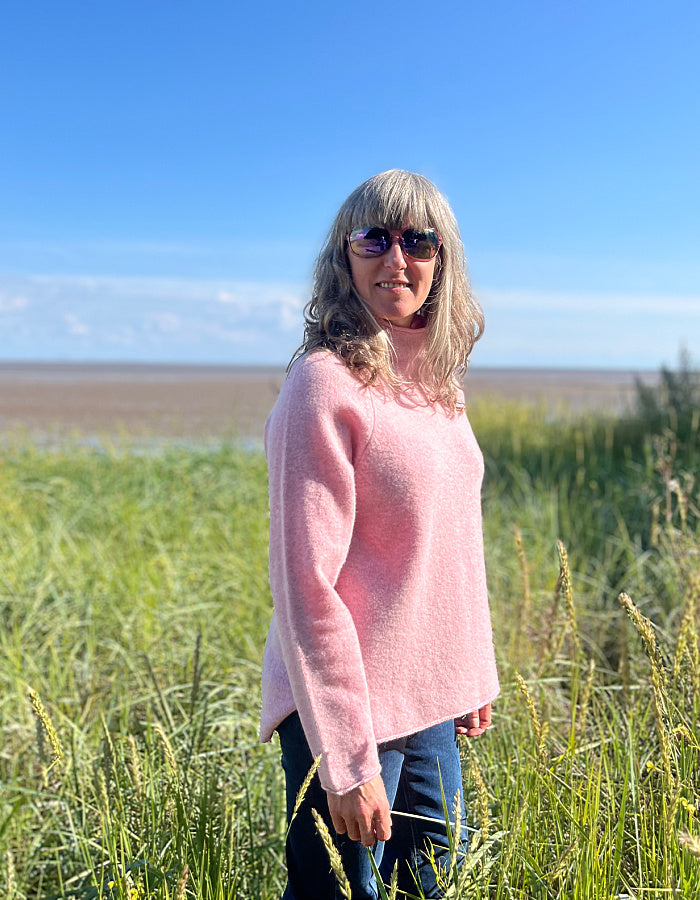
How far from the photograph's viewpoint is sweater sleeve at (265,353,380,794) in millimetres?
1354

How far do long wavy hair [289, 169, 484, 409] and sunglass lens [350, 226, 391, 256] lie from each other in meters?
0.02

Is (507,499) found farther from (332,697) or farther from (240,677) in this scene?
(332,697)

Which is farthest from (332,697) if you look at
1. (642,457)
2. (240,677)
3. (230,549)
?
(642,457)

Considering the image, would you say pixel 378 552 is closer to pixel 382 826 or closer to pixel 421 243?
pixel 382 826

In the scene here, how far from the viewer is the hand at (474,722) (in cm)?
173

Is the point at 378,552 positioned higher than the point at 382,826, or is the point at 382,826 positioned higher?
the point at 378,552

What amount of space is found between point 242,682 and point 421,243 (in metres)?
2.12

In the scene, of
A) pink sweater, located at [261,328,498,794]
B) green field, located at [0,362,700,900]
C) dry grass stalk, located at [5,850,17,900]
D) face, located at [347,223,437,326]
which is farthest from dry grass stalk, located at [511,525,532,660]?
dry grass stalk, located at [5,850,17,900]

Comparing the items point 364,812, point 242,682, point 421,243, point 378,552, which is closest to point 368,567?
point 378,552

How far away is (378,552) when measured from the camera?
1476 mm

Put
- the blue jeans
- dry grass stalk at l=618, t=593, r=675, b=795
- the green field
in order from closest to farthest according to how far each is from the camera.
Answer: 1. dry grass stalk at l=618, t=593, r=675, b=795
2. the blue jeans
3. the green field

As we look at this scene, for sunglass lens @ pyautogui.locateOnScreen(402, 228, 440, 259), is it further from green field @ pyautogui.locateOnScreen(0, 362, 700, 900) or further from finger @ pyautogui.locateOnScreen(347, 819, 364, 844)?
finger @ pyautogui.locateOnScreen(347, 819, 364, 844)

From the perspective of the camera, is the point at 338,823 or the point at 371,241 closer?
the point at 338,823

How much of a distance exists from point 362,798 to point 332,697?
0.60 ft
